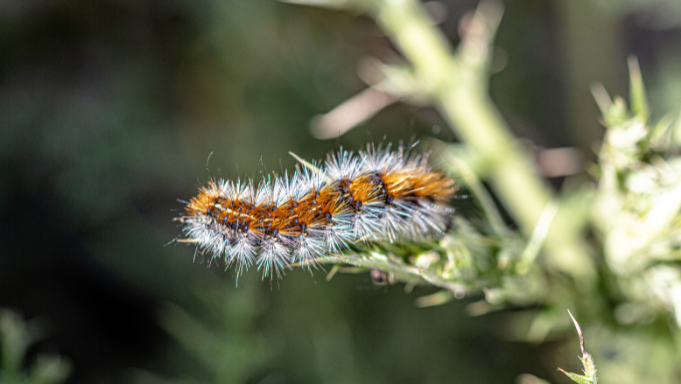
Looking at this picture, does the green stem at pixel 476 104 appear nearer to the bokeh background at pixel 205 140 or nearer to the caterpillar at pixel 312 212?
the bokeh background at pixel 205 140

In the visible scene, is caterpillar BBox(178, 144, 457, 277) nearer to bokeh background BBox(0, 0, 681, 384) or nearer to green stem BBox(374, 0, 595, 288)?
green stem BBox(374, 0, 595, 288)

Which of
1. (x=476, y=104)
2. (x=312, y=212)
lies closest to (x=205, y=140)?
(x=476, y=104)

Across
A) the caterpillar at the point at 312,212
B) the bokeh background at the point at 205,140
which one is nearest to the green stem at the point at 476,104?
the bokeh background at the point at 205,140

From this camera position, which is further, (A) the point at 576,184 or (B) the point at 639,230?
(A) the point at 576,184

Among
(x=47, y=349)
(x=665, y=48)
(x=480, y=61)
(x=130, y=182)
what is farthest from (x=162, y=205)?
(x=665, y=48)

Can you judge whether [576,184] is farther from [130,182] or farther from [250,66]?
[130,182]

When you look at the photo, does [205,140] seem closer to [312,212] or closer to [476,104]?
[476,104]

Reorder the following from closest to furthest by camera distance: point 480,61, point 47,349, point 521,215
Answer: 1. point 480,61
2. point 521,215
3. point 47,349

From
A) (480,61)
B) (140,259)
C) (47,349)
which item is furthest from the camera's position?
(140,259)
